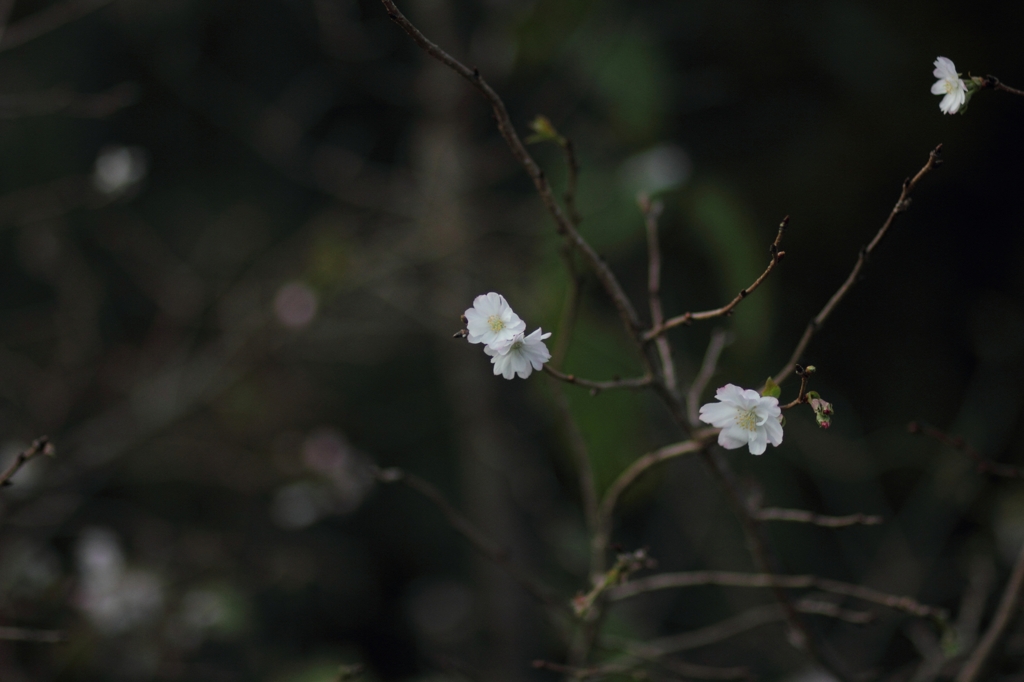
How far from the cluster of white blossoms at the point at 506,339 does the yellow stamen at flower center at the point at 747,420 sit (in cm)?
16

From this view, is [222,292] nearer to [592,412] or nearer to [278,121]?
[278,121]

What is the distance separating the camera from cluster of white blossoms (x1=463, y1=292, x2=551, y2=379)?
534 mm

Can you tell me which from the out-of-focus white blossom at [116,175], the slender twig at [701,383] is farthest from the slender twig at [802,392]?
the out-of-focus white blossom at [116,175]

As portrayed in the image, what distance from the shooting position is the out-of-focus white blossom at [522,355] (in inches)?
21.1

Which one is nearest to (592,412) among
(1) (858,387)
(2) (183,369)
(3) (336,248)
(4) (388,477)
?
(4) (388,477)

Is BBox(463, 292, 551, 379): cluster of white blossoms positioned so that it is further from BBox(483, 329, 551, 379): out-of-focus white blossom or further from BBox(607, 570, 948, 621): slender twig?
BBox(607, 570, 948, 621): slender twig

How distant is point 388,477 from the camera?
2.23 ft

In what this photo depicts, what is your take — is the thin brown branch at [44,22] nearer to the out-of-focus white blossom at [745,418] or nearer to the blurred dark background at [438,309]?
the blurred dark background at [438,309]

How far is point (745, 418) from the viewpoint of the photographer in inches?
20.4

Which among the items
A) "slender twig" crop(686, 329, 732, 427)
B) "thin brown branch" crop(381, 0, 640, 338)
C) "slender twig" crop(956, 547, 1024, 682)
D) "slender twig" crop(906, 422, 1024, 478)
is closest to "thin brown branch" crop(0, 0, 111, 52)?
"thin brown branch" crop(381, 0, 640, 338)

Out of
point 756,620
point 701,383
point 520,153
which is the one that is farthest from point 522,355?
point 756,620

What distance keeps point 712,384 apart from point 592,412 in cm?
40

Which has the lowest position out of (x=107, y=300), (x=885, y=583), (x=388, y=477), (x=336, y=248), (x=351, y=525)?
(x=388, y=477)

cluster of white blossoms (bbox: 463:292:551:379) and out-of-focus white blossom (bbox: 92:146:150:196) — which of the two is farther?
out-of-focus white blossom (bbox: 92:146:150:196)
